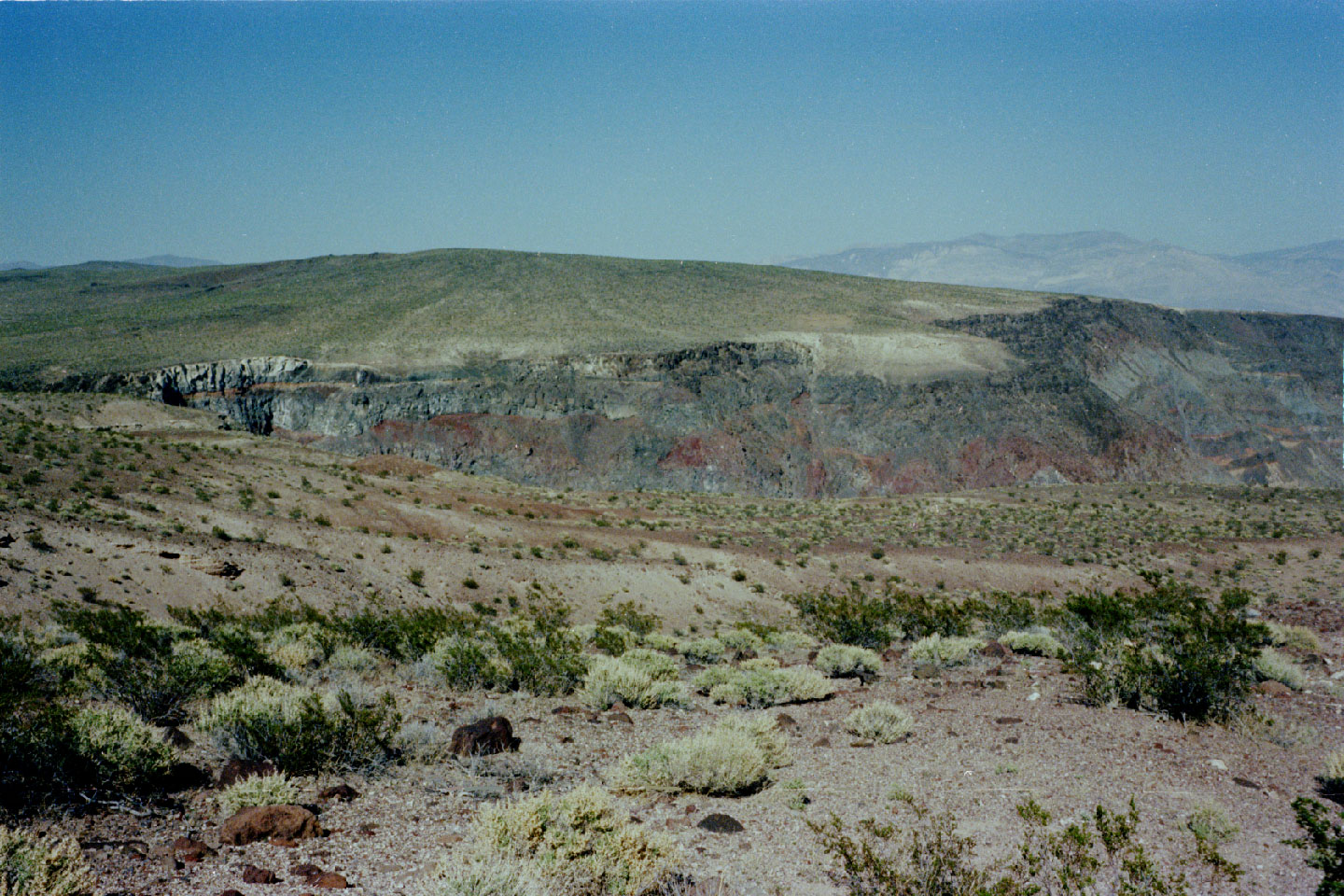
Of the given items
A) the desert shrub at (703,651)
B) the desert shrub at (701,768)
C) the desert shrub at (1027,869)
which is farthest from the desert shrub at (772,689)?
the desert shrub at (1027,869)

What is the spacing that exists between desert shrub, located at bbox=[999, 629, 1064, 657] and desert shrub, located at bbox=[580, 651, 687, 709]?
21.3 feet

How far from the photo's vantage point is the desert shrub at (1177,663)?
883 cm

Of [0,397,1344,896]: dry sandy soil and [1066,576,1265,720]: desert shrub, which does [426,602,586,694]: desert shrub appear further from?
[1066,576,1265,720]: desert shrub

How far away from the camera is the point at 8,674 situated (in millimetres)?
7688

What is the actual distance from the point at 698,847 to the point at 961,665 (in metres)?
8.19

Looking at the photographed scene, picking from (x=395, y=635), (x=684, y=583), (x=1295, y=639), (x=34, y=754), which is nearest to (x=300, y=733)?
(x=34, y=754)

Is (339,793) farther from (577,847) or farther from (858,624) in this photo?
(858,624)

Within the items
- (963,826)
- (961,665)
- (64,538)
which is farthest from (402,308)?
(963,826)

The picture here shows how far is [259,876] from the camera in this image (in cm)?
493

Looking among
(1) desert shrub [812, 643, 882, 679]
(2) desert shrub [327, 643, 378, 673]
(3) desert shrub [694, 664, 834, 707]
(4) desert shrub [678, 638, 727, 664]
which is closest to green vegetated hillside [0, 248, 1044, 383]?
(4) desert shrub [678, 638, 727, 664]

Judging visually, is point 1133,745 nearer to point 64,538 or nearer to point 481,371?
point 64,538

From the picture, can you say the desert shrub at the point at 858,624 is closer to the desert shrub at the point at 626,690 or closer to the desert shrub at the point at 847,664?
the desert shrub at the point at 847,664

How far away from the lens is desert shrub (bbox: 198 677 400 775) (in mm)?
6793

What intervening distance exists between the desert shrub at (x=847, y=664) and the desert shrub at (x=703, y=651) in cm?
284
